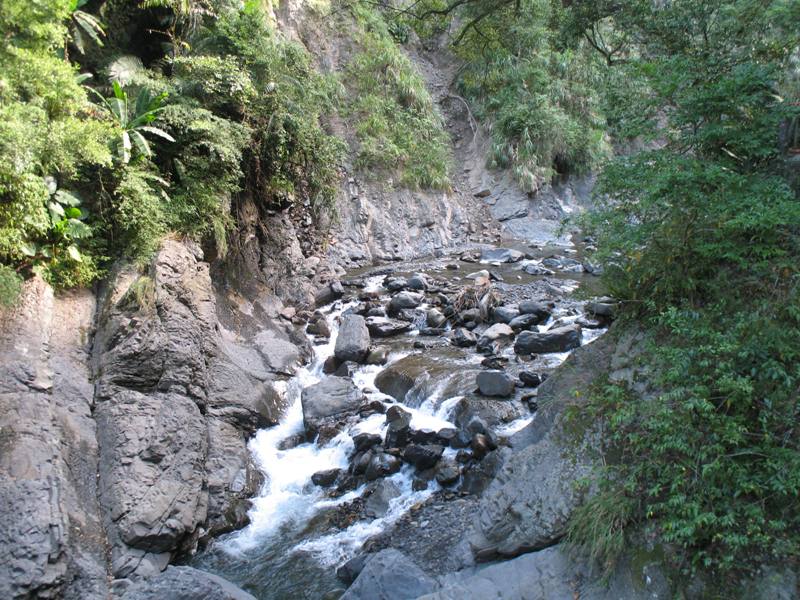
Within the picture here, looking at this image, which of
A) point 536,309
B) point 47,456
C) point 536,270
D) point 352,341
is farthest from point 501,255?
point 47,456

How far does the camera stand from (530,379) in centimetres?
884

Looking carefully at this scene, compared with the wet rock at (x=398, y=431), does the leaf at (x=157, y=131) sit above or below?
above

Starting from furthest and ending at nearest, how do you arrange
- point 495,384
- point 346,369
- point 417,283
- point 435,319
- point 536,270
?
1. point 536,270
2. point 417,283
3. point 435,319
4. point 346,369
5. point 495,384

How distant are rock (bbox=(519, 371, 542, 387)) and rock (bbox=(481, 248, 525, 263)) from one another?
920 cm

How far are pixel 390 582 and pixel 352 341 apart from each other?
5841mm

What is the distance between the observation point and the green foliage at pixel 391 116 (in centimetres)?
1978

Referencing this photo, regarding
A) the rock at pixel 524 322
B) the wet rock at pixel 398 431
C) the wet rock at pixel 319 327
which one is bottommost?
the wet rock at pixel 398 431

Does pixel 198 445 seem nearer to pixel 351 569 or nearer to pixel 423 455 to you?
pixel 351 569

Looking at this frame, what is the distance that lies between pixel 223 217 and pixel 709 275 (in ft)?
26.8

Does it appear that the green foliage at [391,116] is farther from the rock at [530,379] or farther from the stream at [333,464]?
the rock at [530,379]

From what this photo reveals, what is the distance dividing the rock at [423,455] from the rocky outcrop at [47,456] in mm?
3756

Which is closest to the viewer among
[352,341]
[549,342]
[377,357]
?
[549,342]

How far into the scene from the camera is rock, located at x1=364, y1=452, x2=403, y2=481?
7273 mm

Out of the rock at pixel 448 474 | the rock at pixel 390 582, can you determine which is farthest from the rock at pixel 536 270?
the rock at pixel 390 582
